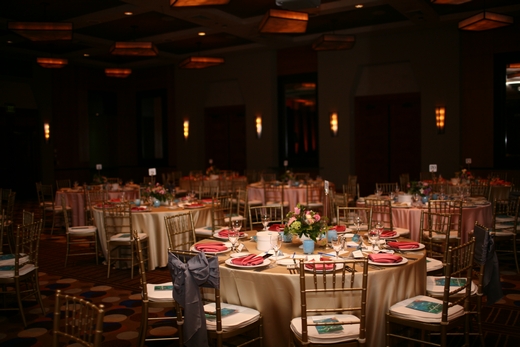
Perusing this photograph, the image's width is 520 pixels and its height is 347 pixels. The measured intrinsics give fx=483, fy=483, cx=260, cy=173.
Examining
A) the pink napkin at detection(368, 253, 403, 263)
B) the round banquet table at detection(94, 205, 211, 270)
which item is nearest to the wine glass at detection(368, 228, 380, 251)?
the pink napkin at detection(368, 253, 403, 263)

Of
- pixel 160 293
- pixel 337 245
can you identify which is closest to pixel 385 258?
pixel 337 245

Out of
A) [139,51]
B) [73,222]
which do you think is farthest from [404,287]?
[139,51]

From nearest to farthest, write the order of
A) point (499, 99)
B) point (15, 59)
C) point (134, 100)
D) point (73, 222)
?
1. point (73, 222)
2. point (499, 99)
3. point (15, 59)
4. point (134, 100)

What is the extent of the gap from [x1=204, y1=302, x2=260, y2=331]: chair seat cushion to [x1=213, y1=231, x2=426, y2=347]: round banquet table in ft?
0.23

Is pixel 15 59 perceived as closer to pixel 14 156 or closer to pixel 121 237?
pixel 14 156

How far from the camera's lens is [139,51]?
35.5 feet

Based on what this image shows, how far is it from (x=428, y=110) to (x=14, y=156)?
12728 mm

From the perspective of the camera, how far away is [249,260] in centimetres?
363

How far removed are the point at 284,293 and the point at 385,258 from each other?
31.9 inches

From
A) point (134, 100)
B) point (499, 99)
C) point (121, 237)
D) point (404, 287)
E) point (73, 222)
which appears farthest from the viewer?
point (134, 100)

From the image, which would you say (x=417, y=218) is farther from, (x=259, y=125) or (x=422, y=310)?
(x=259, y=125)

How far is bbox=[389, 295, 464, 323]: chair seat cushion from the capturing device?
3254 millimetres

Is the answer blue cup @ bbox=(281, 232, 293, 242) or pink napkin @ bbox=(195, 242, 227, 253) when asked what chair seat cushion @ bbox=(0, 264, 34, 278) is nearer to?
pink napkin @ bbox=(195, 242, 227, 253)

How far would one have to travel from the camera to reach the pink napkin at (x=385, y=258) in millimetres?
3551
